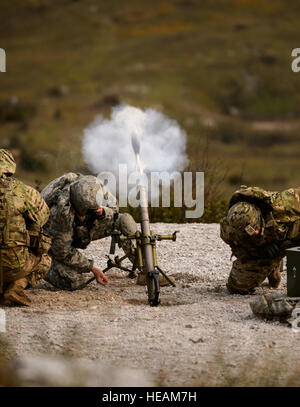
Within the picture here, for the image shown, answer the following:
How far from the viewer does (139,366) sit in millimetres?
4965

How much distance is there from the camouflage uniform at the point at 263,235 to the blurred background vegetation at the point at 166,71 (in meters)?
18.4

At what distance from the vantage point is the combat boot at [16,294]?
6.42 metres

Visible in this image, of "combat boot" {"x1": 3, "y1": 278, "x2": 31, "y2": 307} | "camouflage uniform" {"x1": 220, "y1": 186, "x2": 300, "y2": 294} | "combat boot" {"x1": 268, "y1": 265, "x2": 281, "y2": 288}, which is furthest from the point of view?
"combat boot" {"x1": 268, "y1": 265, "x2": 281, "y2": 288}

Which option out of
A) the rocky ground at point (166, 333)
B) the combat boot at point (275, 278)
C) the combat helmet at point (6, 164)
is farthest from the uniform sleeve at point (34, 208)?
the combat boot at point (275, 278)

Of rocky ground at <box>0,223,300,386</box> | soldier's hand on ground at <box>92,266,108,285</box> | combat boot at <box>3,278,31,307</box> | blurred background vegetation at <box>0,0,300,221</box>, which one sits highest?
blurred background vegetation at <box>0,0,300,221</box>

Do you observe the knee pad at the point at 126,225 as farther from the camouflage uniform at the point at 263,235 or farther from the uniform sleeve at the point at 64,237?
the camouflage uniform at the point at 263,235

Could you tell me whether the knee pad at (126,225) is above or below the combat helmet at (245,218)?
below

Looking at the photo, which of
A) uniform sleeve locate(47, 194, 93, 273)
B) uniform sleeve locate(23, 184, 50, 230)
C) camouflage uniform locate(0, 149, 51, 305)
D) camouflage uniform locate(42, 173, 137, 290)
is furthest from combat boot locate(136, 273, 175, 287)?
uniform sleeve locate(23, 184, 50, 230)

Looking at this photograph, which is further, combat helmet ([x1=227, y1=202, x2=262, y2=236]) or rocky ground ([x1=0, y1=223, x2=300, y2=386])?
combat helmet ([x1=227, y1=202, x2=262, y2=236])

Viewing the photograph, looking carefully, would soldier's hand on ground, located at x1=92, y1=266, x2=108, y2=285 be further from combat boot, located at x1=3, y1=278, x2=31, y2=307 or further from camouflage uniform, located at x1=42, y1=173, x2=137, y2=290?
combat boot, located at x1=3, y1=278, x2=31, y2=307

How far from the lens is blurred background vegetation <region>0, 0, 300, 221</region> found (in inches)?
1211

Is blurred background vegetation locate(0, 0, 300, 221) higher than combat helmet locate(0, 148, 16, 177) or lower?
higher

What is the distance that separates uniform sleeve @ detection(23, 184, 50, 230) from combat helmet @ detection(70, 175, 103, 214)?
0.47 metres
